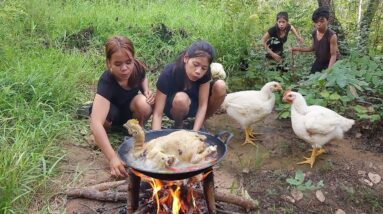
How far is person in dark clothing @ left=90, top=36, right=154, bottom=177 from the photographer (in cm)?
288

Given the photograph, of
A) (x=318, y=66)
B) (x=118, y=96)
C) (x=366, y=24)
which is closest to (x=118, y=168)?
(x=118, y=96)

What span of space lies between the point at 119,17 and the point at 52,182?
4.66 m

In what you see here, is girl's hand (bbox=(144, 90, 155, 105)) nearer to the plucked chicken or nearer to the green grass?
the green grass

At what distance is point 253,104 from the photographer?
378cm

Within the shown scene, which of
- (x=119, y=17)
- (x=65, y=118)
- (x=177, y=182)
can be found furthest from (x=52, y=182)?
(x=119, y=17)

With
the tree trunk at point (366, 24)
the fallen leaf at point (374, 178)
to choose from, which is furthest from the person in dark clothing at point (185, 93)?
the tree trunk at point (366, 24)

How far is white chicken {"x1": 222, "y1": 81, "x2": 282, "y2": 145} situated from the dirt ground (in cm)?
32

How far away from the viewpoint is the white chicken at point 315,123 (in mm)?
3438

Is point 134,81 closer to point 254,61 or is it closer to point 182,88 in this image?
point 182,88

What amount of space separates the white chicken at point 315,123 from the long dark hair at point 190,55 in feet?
3.09

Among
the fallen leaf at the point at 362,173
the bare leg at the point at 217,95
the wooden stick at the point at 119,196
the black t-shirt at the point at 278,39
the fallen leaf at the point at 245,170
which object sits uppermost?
the black t-shirt at the point at 278,39

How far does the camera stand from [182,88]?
3.55 m

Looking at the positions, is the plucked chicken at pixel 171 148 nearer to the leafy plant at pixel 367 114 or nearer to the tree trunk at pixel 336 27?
the leafy plant at pixel 367 114

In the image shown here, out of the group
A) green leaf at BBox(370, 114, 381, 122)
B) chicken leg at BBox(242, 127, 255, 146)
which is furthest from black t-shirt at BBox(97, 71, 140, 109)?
green leaf at BBox(370, 114, 381, 122)
